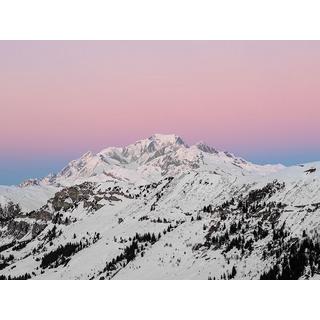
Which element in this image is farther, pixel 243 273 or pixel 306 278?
pixel 243 273

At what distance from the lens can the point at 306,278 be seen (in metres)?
152
